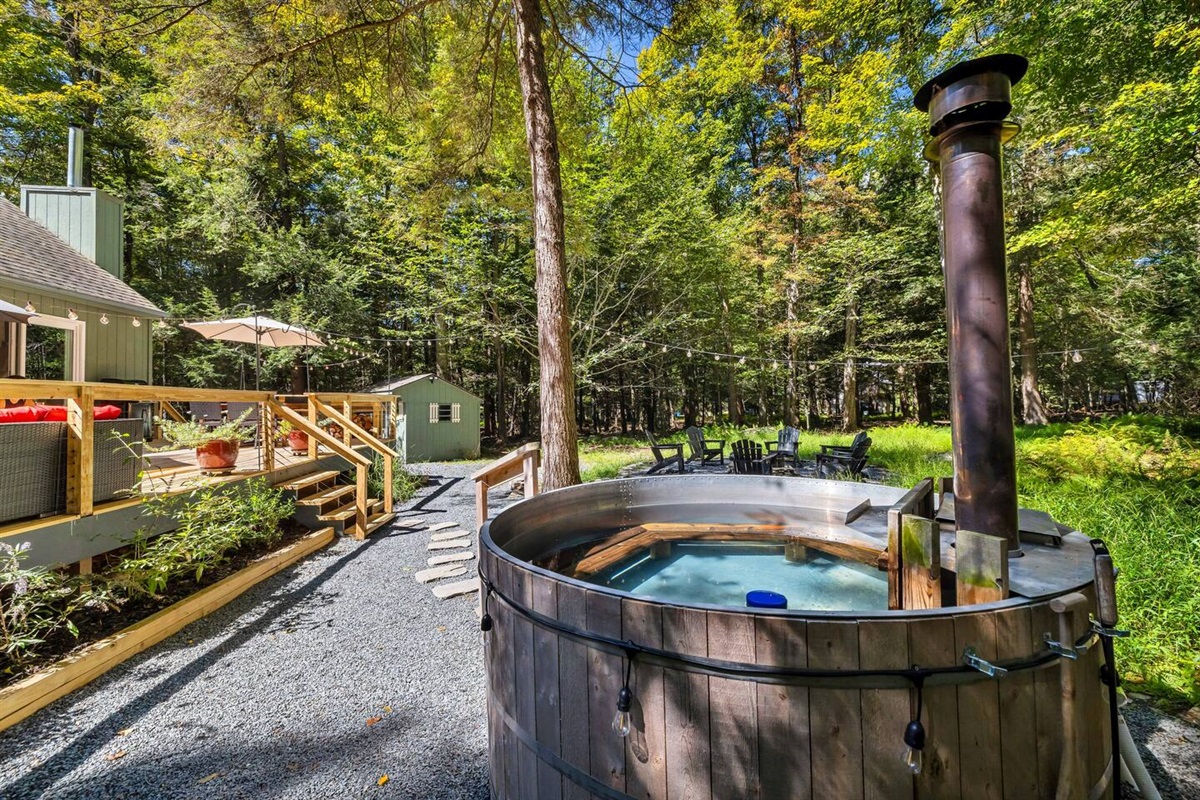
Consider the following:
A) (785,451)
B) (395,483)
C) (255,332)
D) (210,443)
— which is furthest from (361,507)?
(785,451)

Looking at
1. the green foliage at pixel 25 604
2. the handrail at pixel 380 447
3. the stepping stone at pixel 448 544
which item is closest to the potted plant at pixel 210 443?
the handrail at pixel 380 447

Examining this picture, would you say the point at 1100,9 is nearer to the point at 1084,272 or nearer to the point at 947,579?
the point at 947,579

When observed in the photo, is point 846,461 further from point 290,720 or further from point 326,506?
point 326,506

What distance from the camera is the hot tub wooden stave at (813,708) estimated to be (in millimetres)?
1109

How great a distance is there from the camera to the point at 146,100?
10.9 m

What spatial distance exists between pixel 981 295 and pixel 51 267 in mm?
9825

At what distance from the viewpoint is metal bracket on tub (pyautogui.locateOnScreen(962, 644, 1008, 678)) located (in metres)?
1.10

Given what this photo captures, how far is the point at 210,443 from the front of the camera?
462 centimetres

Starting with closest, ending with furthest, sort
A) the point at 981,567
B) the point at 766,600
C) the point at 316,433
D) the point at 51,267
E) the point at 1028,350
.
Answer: the point at 981,567 → the point at 766,600 → the point at 316,433 → the point at 51,267 → the point at 1028,350

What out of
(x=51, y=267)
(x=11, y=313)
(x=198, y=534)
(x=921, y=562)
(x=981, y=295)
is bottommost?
(x=198, y=534)

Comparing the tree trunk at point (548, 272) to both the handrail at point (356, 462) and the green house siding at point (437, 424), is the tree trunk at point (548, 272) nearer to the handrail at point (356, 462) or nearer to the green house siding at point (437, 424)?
the handrail at point (356, 462)

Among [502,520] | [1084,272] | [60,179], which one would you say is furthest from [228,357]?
[1084,272]

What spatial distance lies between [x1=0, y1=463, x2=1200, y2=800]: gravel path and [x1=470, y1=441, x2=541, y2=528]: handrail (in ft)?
2.99

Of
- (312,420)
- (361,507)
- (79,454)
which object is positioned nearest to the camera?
(79,454)
